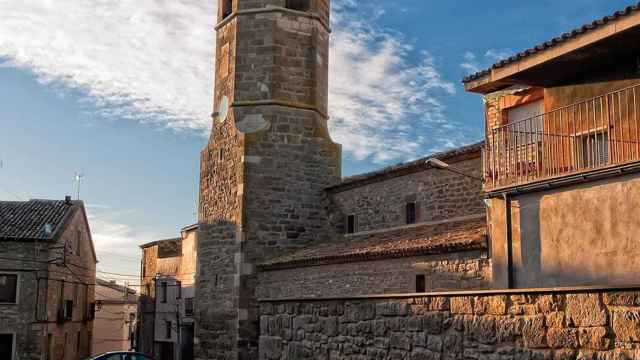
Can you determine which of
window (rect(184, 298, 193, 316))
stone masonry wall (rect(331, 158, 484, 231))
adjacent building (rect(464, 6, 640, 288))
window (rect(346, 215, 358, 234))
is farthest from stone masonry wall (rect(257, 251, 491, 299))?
window (rect(184, 298, 193, 316))

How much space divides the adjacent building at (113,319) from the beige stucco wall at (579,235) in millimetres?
35490

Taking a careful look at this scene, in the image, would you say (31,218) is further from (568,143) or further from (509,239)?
(568,143)

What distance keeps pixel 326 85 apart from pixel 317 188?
324 centimetres

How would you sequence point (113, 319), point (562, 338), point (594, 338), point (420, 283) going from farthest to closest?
point (113, 319) → point (420, 283) → point (562, 338) → point (594, 338)

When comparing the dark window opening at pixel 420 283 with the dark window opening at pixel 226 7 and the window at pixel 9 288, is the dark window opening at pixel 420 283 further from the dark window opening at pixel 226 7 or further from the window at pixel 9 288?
the window at pixel 9 288

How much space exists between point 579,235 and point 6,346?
24046 mm

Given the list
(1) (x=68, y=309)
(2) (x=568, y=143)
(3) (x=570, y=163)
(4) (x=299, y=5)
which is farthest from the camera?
(1) (x=68, y=309)

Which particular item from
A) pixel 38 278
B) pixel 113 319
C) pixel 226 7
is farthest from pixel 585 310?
pixel 113 319

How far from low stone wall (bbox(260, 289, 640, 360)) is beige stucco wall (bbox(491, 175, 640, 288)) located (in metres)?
3.02

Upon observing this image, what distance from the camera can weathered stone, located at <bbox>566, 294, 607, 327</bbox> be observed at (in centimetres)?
673

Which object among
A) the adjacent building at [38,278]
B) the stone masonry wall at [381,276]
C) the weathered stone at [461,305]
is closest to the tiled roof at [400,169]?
the stone masonry wall at [381,276]

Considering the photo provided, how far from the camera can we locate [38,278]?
29188 mm

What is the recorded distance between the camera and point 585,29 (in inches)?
433

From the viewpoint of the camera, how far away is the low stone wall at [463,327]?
6.69m
